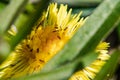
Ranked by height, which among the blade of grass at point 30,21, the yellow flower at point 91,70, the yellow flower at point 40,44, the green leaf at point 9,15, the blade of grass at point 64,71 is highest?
the yellow flower at point 40,44

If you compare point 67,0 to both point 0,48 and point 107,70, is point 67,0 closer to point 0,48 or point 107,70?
point 107,70

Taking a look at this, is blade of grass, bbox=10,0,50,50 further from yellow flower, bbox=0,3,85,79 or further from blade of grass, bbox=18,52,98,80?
yellow flower, bbox=0,3,85,79

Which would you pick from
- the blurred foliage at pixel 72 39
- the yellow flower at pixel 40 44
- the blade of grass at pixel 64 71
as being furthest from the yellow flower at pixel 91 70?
the blade of grass at pixel 64 71

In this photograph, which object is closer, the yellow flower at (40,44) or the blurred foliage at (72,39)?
the blurred foliage at (72,39)

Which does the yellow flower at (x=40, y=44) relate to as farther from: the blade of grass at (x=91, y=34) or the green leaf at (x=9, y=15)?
the green leaf at (x=9, y=15)

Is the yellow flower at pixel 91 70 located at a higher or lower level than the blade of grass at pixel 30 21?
higher

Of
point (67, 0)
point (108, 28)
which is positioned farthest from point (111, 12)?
point (67, 0)

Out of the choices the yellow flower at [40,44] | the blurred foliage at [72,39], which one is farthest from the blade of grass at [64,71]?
the yellow flower at [40,44]

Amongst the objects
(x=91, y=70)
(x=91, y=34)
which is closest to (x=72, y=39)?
(x=91, y=34)
